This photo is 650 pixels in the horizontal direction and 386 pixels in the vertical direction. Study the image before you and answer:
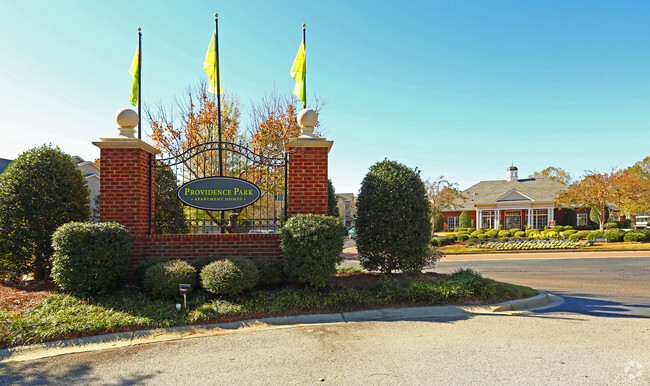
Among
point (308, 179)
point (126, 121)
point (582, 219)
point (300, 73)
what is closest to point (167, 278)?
point (308, 179)

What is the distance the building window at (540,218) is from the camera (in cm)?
3600

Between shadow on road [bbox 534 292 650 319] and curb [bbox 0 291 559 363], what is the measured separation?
1.49ft

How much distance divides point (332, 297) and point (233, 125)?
9.74m

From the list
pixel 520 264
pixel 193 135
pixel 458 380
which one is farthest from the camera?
pixel 520 264

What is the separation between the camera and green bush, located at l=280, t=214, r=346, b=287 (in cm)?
635

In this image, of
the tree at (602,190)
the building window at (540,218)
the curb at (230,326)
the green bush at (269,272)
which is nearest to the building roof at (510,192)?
the building window at (540,218)

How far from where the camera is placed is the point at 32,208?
23.1 feet

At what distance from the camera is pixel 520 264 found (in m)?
15.3

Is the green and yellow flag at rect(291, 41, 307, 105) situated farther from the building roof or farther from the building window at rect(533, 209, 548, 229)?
the building window at rect(533, 209, 548, 229)

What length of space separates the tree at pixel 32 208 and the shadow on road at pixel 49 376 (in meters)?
3.47

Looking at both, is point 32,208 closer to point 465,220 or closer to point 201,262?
point 201,262

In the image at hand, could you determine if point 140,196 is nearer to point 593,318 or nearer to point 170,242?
point 170,242

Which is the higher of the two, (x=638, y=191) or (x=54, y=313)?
(x=638, y=191)

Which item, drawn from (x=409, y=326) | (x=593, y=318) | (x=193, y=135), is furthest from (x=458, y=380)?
(x=193, y=135)
